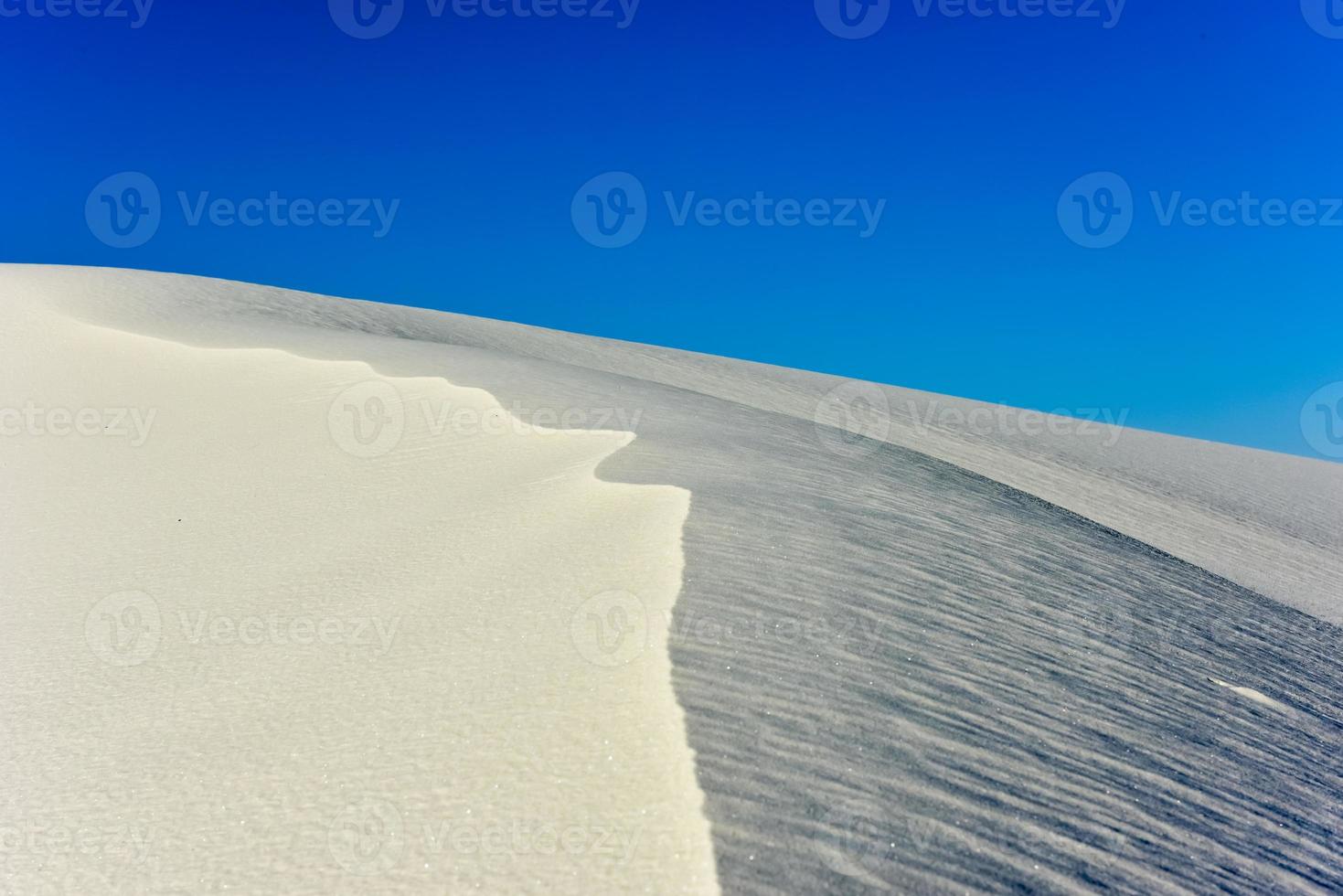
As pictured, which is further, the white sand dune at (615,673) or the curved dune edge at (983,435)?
the curved dune edge at (983,435)

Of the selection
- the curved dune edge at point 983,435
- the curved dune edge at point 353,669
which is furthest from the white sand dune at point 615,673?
the curved dune edge at point 983,435

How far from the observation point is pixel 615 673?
3.69 meters

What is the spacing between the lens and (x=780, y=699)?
144 inches

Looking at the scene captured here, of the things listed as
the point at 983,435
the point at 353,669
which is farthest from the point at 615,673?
the point at 983,435

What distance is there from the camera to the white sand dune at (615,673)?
9.80 feet

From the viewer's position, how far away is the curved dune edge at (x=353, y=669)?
115 inches

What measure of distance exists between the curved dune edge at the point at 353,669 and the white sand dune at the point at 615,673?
0.02 meters

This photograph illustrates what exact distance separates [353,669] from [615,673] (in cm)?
119

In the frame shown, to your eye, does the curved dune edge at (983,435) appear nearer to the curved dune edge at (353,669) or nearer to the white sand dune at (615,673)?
the white sand dune at (615,673)

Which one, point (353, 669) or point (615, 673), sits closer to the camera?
point (615, 673)

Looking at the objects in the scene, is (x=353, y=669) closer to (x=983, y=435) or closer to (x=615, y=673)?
(x=615, y=673)

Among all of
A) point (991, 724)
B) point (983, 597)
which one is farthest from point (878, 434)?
point (991, 724)

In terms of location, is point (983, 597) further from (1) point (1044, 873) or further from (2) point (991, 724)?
(1) point (1044, 873)

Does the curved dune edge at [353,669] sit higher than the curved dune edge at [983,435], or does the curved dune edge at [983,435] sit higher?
the curved dune edge at [983,435]
